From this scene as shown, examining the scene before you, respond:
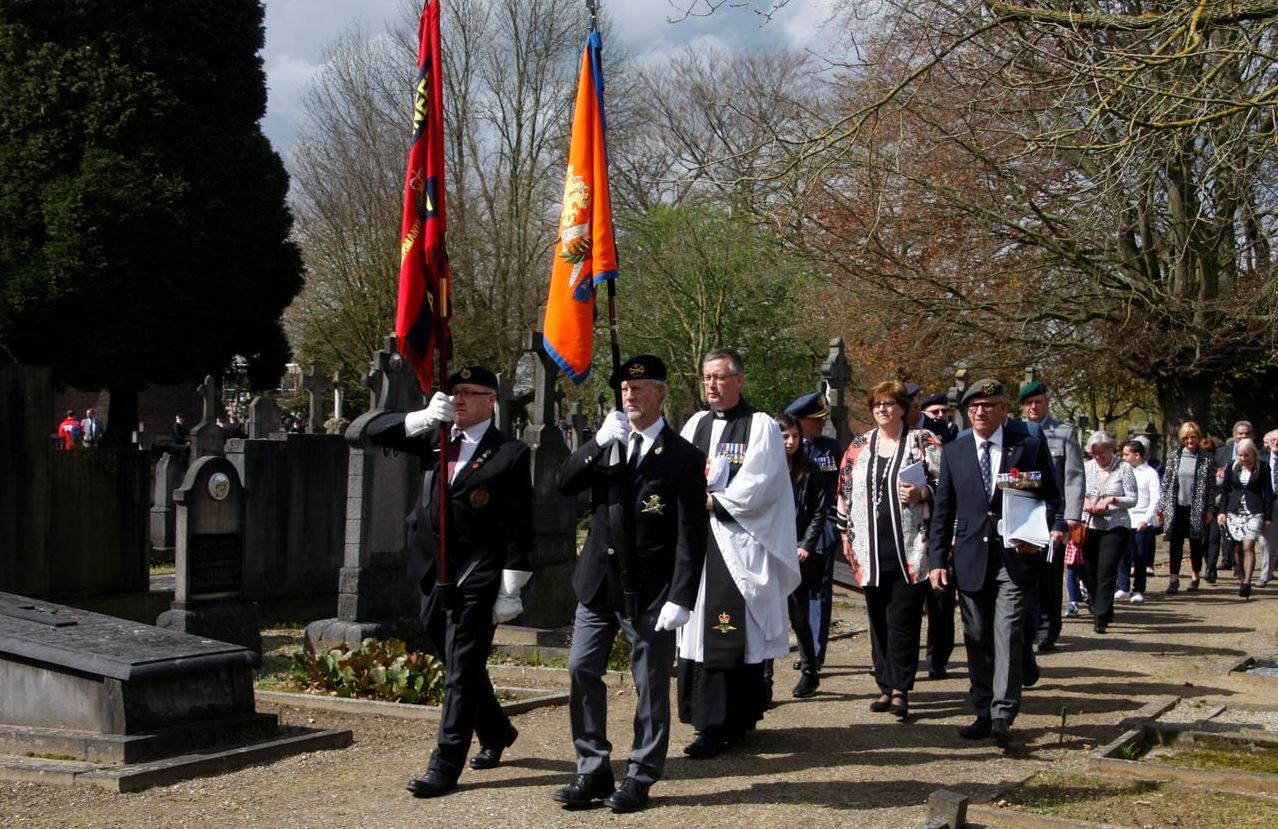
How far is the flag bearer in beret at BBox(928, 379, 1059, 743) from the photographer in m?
7.64

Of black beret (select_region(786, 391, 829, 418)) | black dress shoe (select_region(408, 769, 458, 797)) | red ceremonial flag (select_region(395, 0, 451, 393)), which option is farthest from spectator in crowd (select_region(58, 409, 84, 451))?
black dress shoe (select_region(408, 769, 458, 797))

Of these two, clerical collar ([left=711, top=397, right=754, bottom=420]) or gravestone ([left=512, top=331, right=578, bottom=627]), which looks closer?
clerical collar ([left=711, top=397, right=754, bottom=420])

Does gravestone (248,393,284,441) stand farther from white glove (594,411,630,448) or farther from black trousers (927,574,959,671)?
white glove (594,411,630,448)

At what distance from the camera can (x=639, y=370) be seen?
6.50 metres

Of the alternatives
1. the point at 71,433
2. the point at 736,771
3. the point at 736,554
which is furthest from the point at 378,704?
the point at 71,433

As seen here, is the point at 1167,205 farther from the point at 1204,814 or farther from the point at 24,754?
the point at 24,754

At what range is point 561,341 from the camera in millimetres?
6801

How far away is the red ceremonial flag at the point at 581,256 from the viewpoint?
22.3 ft

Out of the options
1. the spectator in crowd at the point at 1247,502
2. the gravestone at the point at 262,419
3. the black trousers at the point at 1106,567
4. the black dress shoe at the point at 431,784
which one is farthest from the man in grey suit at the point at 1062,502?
the gravestone at the point at 262,419

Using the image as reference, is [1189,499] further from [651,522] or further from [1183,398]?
[651,522]

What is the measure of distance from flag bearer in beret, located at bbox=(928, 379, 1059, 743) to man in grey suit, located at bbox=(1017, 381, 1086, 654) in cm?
27

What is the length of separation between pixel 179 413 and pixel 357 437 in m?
35.4

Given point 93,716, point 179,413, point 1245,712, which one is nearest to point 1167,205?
point 1245,712

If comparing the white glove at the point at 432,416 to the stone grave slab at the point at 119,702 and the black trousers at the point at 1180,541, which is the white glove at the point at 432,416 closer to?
the stone grave slab at the point at 119,702
